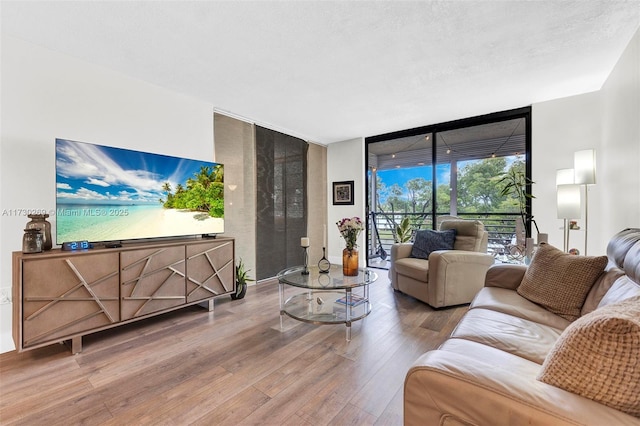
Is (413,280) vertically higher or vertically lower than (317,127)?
lower

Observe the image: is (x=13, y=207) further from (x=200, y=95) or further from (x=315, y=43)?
(x=315, y=43)

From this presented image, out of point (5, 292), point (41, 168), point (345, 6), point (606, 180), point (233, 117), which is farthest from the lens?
point (233, 117)

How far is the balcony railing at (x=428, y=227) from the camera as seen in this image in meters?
4.01

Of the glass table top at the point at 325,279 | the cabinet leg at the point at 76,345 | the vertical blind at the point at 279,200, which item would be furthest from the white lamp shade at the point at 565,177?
the cabinet leg at the point at 76,345

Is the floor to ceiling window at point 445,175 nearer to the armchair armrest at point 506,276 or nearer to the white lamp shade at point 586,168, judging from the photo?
the white lamp shade at point 586,168

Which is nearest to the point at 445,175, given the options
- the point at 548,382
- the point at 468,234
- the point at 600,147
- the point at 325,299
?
the point at 468,234

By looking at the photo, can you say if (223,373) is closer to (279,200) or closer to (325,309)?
(325,309)

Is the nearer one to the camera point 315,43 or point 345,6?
point 345,6

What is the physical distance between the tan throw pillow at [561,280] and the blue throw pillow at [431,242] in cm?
141

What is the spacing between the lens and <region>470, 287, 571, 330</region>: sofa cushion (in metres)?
1.59

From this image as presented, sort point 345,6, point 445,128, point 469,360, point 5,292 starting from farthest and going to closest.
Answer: point 445,128 < point 5,292 < point 345,6 < point 469,360

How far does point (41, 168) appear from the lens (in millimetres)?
2246

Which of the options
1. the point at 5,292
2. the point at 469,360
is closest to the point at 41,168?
the point at 5,292

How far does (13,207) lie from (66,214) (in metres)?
0.39
